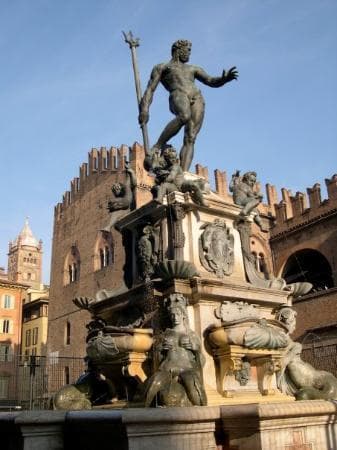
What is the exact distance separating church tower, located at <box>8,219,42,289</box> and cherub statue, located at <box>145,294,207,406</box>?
98944 millimetres

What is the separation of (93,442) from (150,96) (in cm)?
489

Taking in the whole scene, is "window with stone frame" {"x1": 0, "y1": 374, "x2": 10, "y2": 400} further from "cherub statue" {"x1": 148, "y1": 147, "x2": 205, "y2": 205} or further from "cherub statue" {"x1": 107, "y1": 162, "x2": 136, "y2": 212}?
Answer: "cherub statue" {"x1": 148, "y1": 147, "x2": 205, "y2": 205}

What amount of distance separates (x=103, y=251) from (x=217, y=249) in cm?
2961

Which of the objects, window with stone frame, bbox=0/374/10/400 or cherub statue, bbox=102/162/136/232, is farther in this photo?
window with stone frame, bbox=0/374/10/400

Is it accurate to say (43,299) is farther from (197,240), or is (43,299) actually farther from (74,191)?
(197,240)

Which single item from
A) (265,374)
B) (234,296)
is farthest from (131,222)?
(265,374)

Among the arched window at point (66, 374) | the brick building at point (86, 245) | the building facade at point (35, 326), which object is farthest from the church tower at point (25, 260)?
the arched window at point (66, 374)

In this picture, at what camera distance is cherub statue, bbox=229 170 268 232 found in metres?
7.07

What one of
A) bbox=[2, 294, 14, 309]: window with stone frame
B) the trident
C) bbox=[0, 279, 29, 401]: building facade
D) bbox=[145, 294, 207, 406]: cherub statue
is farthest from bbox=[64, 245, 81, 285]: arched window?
bbox=[145, 294, 207, 406]: cherub statue

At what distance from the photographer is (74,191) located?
40.3 metres

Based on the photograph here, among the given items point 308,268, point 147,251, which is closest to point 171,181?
point 147,251

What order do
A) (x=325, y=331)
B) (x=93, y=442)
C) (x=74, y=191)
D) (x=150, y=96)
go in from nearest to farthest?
(x=93, y=442), (x=150, y=96), (x=325, y=331), (x=74, y=191)

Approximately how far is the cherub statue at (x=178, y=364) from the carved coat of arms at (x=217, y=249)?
2.86 ft

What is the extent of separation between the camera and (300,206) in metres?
32.9
